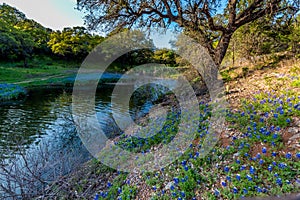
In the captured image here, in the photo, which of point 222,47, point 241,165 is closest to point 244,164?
point 241,165

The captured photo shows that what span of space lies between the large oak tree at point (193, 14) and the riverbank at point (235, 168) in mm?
3670

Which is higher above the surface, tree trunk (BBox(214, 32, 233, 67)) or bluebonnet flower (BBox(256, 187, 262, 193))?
tree trunk (BBox(214, 32, 233, 67))

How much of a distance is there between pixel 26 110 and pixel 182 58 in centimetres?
971

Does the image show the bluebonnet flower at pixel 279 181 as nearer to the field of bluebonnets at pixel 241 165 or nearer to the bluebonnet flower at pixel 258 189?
the field of bluebonnets at pixel 241 165

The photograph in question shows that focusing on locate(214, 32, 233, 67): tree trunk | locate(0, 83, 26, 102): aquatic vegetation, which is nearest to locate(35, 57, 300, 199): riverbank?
locate(214, 32, 233, 67): tree trunk

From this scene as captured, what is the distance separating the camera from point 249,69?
26.0 ft

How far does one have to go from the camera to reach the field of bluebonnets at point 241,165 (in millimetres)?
2303

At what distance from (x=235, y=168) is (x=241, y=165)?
101 mm

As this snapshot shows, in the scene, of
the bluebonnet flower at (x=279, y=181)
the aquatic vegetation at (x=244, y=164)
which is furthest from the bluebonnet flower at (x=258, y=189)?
the bluebonnet flower at (x=279, y=181)

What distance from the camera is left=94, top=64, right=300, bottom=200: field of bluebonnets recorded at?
230 cm

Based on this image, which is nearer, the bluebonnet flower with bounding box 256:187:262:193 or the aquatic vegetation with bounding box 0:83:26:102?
the bluebonnet flower with bounding box 256:187:262:193

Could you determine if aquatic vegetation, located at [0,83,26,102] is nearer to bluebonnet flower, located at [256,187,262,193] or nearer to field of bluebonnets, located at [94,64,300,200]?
field of bluebonnets, located at [94,64,300,200]

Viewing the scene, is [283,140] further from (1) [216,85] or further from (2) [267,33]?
(2) [267,33]

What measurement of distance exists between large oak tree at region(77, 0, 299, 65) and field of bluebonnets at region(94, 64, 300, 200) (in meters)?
4.01
